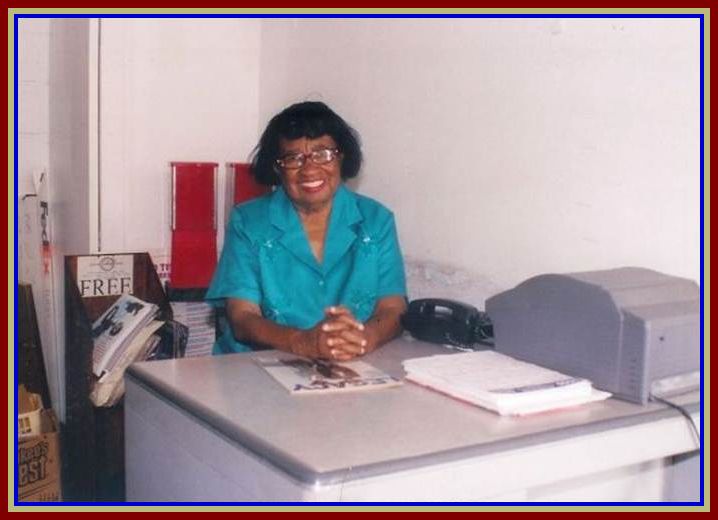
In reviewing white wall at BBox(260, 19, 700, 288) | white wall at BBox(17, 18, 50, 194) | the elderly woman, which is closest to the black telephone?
the elderly woman

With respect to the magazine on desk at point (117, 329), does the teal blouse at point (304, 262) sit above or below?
above

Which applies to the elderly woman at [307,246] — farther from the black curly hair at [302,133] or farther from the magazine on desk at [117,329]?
the magazine on desk at [117,329]

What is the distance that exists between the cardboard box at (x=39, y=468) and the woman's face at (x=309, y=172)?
101 centimetres

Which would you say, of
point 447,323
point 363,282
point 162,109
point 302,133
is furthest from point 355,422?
point 162,109

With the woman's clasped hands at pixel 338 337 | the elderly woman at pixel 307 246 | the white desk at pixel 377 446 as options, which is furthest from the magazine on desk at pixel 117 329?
the woman's clasped hands at pixel 338 337

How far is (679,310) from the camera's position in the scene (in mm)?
1479

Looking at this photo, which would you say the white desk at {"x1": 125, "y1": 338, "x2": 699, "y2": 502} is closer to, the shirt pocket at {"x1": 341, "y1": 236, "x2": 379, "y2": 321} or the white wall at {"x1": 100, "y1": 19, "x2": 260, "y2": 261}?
the shirt pocket at {"x1": 341, "y1": 236, "x2": 379, "y2": 321}

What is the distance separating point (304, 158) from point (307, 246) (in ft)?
0.73

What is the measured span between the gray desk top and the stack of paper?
0.06 ft

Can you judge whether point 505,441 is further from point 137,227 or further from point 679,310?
point 137,227

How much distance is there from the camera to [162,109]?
9.49 feet

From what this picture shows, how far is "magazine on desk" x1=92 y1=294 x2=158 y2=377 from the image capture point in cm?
255

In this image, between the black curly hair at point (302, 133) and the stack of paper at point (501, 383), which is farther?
the black curly hair at point (302, 133)

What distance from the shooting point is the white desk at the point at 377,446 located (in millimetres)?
1156
